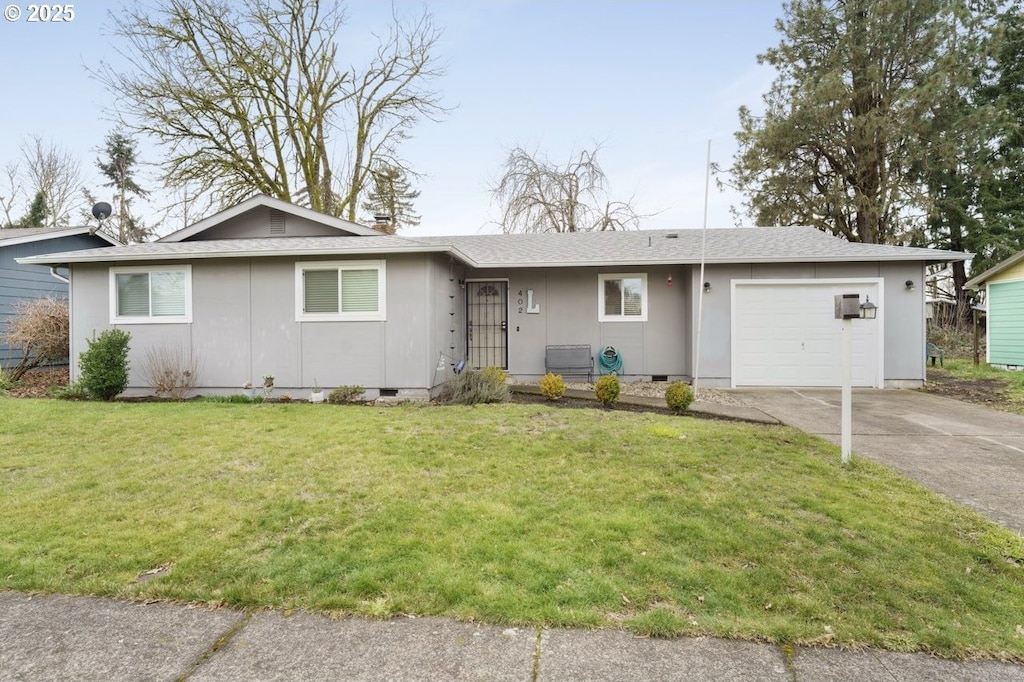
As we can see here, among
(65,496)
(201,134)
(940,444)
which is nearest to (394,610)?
(65,496)

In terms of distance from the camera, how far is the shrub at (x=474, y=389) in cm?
812

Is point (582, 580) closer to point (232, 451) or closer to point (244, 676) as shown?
point (244, 676)

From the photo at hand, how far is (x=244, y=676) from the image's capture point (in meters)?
2.07

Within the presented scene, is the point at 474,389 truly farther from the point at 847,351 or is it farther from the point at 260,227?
the point at 260,227

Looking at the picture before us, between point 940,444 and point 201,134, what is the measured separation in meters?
20.5

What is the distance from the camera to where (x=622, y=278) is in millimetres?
10875

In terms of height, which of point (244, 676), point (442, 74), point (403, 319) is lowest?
point (244, 676)

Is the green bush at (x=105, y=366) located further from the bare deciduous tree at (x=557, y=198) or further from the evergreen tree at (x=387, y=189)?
the bare deciduous tree at (x=557, y=198)

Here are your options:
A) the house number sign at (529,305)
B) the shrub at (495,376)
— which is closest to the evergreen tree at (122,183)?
the house number sign at (529,305)

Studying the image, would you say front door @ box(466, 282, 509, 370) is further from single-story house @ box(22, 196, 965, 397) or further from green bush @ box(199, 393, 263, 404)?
green bush @ box(199, 393, 263, 404)

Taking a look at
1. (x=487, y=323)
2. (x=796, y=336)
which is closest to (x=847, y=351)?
(x=796, y=336)

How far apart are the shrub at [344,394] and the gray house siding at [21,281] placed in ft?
31.8

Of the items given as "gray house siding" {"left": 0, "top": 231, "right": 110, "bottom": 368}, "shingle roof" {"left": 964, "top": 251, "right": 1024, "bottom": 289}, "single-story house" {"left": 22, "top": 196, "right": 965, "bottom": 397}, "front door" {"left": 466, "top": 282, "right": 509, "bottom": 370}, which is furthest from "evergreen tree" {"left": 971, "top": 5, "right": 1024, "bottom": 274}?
"gray house siding" {"left": 0, "top": 231, "right": 110, "bottom": 368}

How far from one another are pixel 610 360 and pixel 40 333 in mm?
11875
